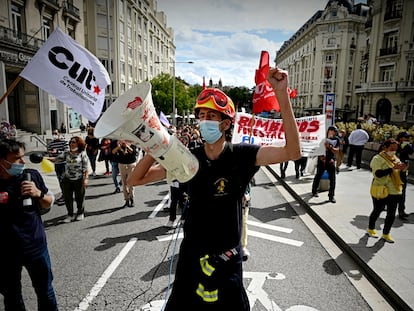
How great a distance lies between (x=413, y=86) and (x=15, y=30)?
124ft

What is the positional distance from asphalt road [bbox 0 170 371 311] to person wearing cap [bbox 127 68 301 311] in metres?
0.83

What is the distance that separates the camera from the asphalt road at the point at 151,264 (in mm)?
3574

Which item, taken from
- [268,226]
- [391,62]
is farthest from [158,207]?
[391,62]

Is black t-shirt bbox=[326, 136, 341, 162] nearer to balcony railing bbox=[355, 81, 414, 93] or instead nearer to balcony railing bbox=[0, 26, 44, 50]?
balcony railing bbox=[0, 26, 44, 50]

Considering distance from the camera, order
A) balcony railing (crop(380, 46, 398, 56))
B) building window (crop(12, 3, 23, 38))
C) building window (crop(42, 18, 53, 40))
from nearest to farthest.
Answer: building window (crop(12, 3, 23, 38)), building window (crop(42, 18, 53, 40)), balcony railing (crop(380, 46, 398, 56))

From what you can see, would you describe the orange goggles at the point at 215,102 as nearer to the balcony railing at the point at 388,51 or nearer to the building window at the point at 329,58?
the balcony railing at the point at 388,51

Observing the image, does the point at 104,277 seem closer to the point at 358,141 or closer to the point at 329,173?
the point at 329,173

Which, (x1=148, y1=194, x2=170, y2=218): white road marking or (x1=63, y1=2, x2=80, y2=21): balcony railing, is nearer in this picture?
(x1=148, y1=194, x2=170, y2=218): white road marking

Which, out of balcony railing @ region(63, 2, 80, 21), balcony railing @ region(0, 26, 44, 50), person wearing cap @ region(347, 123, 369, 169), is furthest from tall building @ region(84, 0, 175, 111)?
person wearing cap @ region(347, 123, 369, 169)

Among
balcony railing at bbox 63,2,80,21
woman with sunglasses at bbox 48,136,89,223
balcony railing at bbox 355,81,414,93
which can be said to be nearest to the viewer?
woman with sunglasses at bbox 48,136,89,223

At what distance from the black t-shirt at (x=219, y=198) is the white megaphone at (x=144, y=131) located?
19 cm

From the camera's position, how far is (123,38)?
141ft

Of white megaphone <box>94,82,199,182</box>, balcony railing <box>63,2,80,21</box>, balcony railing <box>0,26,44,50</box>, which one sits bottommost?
white megaphone <box>94,82,199,182</box>

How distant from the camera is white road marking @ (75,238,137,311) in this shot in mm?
3461
